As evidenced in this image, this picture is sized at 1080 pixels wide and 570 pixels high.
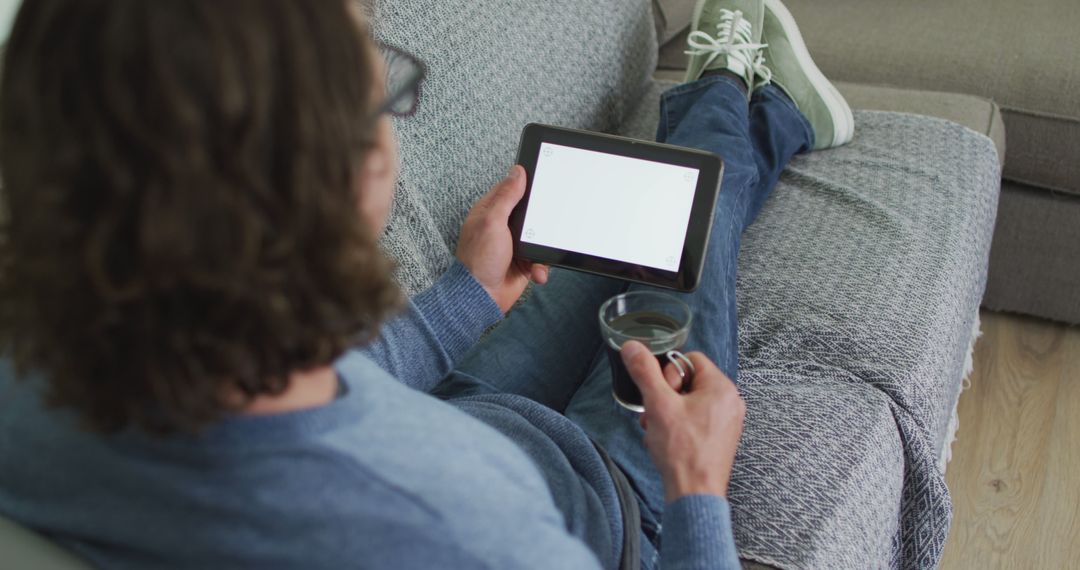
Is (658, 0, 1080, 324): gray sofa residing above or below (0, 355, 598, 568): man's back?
above

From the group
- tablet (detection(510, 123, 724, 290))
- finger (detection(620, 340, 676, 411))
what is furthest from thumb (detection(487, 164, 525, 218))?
finger (detection(620, 340, 676, 411))

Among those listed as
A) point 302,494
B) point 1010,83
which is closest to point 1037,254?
point 1010,83

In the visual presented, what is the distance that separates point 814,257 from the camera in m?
1.20

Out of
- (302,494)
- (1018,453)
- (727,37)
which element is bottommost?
(1018,453)

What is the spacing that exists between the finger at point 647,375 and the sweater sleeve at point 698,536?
94 mm

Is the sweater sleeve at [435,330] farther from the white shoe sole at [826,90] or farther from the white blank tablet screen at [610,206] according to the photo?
the white shoe sole at [826,90]

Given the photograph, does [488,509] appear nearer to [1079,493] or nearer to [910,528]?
[910,528]

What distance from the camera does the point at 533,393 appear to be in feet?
3.34

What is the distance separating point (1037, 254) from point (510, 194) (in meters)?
1.11

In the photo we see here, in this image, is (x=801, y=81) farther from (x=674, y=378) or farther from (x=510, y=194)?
(x=674, y=378)

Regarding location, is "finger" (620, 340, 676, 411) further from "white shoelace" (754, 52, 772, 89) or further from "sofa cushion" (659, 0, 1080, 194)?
"sofa cushion" (659, 0, 1080, 194)

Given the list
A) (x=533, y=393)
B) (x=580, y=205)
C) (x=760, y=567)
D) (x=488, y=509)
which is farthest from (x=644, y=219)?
(x=488, y=509)

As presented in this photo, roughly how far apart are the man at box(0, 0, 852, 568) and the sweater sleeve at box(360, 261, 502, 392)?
1.06ft

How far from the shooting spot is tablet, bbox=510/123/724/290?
39.0 inches
